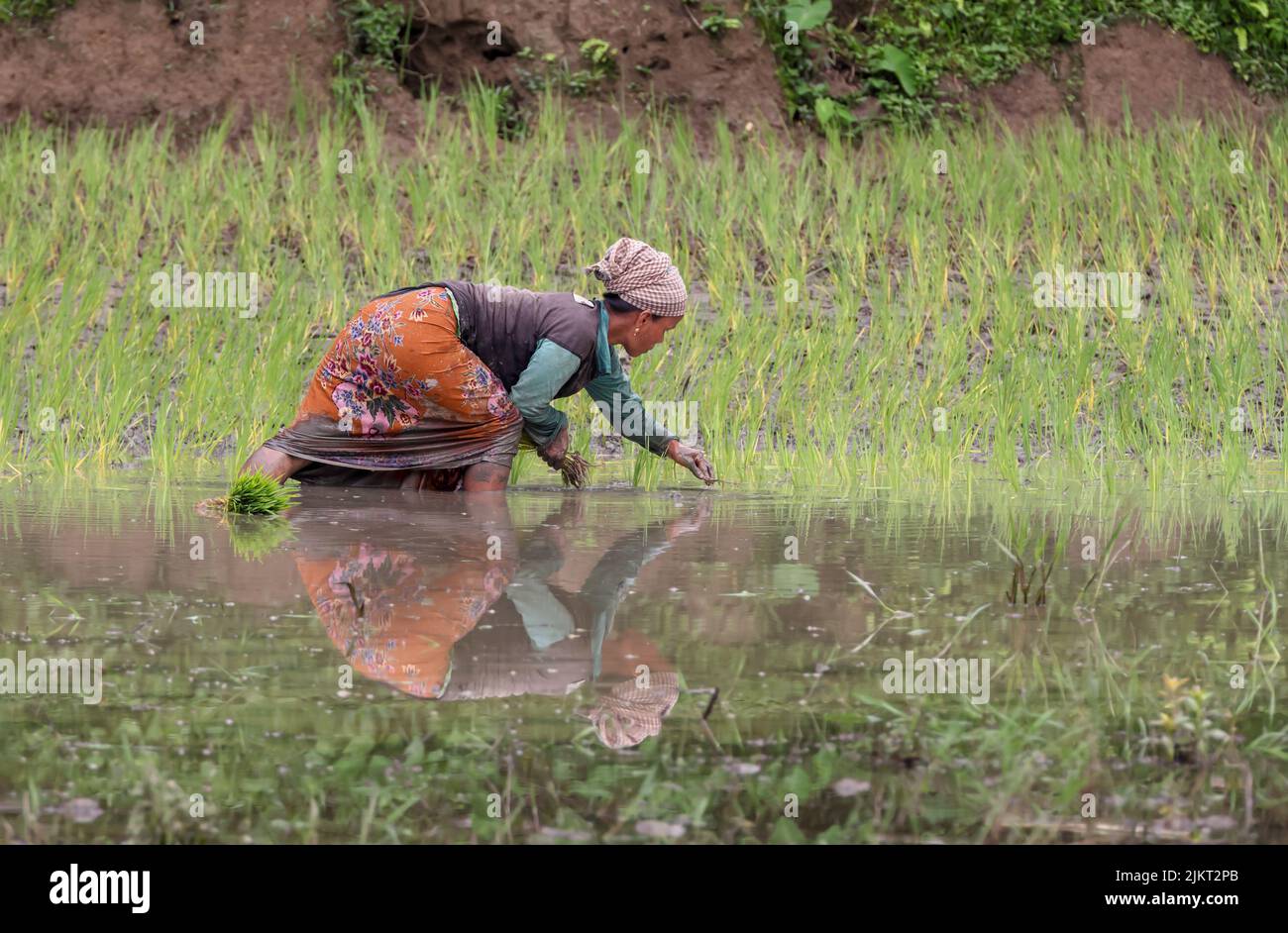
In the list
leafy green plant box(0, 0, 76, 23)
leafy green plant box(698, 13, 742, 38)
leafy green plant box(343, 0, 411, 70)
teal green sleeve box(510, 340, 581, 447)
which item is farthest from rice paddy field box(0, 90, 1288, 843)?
leafy green plant box(0, 0, 76, 23)

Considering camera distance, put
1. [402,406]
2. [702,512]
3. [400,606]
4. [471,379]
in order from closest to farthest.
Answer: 1. [400,606]
2. [702,512]
3. [471,379]
4. [402,406]

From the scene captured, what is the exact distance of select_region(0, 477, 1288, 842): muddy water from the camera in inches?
92.0

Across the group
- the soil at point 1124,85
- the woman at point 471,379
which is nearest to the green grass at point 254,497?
the woman at point 471,379

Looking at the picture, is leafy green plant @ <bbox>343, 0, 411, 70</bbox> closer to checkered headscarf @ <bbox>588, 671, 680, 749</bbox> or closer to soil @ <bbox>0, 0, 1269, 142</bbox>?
soil @ <bbox>0, 0, 1269, 142</bbox>

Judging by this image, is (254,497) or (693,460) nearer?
(254,497)

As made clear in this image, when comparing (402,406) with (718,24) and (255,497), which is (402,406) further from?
(718,24)

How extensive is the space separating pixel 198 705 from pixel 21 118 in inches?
352

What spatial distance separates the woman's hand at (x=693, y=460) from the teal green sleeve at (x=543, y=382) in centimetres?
43

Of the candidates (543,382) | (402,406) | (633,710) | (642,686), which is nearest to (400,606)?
(642,686)

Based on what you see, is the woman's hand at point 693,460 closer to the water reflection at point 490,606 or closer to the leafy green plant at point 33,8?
the water reflection at point 490,606

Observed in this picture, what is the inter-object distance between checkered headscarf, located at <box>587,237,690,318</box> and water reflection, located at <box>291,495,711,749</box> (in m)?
0.73

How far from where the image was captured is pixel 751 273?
8.41 m

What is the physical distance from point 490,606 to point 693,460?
2206 mm

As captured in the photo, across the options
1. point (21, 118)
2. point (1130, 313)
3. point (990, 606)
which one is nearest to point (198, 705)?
point (990, 606)
